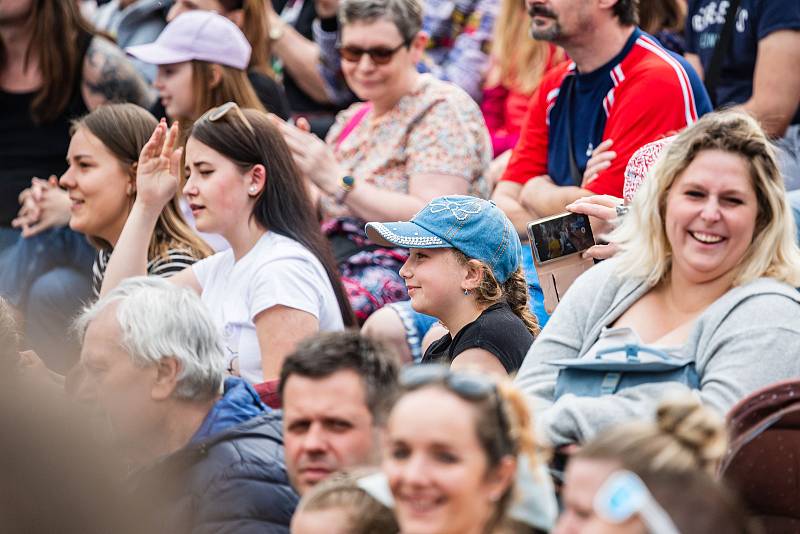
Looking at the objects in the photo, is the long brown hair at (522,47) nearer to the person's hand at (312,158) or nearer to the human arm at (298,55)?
the human arm at (298,55)

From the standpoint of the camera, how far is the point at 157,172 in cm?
571

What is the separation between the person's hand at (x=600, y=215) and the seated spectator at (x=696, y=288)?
0.99 feet

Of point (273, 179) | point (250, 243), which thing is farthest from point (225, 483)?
point (273, 179)

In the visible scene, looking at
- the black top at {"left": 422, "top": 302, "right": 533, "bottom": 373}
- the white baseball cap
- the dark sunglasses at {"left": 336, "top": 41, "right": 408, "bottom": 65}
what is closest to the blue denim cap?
the black top at {"left": 422, "top": 302, "right": 533, "bottom": 373}

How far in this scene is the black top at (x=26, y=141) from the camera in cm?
702

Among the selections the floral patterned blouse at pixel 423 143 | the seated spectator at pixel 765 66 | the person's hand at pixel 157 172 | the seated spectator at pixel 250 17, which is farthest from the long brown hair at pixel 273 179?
the seated spectator at pixel 250 17

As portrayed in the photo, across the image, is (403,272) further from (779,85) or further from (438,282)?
(779,85)

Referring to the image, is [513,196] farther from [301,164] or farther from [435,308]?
[435,308]

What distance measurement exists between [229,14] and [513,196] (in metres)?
2.47

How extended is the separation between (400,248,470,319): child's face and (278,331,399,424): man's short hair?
1.06m

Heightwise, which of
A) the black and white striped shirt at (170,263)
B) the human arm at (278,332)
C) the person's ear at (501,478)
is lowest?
the black and white striped shirt at (170,263)

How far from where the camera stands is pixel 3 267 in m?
6.62

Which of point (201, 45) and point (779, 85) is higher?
→ point (779, 85)

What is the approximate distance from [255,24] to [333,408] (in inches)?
182
